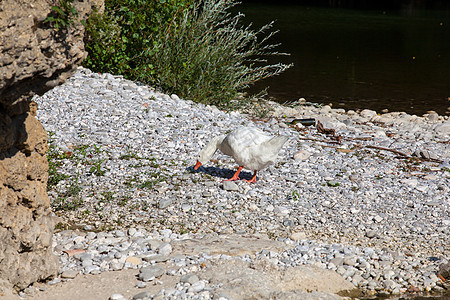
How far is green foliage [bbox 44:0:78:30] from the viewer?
3.10 metres

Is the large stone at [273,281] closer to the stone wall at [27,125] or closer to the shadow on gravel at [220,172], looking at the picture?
the stone wall at [27,125]

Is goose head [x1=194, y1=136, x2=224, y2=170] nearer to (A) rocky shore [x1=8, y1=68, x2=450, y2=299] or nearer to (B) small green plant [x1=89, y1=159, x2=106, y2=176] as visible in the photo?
(A) rocky shore [x1=8, y1=68, x2=450, y2=299]

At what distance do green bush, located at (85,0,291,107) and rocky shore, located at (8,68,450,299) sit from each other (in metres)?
0.65

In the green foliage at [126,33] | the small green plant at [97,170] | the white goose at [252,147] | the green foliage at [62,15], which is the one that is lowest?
the small green plant at [97,170]

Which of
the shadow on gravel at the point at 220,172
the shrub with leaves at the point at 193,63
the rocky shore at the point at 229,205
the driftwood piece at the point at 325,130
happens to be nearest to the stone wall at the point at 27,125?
the rocky shore at the point at 229,205

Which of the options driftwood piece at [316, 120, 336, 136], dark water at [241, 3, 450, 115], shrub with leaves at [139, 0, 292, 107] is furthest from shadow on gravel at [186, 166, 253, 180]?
dark water at [241, 3, 450, 115]

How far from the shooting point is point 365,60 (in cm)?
1817

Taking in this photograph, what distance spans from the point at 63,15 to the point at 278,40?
62.5 feet

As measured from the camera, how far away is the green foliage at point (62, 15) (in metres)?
3.10

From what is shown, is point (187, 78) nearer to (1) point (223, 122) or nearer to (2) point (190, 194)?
(1) point (223, 122)

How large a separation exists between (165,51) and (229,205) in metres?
4.40

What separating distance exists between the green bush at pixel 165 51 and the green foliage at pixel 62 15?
235 inches

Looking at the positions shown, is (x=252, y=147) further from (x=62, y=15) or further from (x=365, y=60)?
(x=365, y=60)

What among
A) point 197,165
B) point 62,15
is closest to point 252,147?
point 197,165
